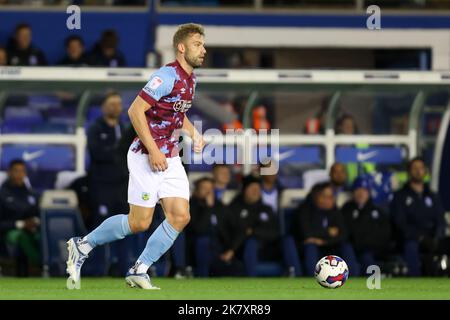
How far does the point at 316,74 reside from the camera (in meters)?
16.2

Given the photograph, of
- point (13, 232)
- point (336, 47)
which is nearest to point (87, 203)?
point (13, 232)

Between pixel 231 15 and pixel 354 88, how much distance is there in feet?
11.6

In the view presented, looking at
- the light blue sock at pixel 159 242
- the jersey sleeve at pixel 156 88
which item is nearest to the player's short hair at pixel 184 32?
the jersey sleeve at pixel 156 88

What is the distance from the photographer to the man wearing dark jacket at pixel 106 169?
50.7 ft

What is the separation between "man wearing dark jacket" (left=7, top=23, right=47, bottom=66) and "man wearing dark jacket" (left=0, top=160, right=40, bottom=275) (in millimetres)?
2066

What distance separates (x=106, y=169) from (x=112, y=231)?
426cm

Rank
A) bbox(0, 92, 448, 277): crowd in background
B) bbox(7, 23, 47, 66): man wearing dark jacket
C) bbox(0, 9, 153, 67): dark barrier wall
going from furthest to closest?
bbox(0, 9, 153, 67): dark barrier wall < bbox(7, 23, 47, 66): man wearing dark jacket < bbox(0, 92, 448, 277): crowd in background

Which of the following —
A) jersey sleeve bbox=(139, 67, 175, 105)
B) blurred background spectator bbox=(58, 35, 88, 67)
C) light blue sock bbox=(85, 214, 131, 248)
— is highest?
blurred background spectator bbox=(58, 35, 88, 67)

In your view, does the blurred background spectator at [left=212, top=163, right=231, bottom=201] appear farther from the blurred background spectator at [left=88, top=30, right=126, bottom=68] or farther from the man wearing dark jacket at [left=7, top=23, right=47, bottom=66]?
the man wearing dark jacket at [left=7, top=23, right=47, bottom=66]

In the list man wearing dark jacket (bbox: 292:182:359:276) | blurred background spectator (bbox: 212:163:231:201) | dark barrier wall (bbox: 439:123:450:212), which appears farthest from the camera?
dark barrier wall (bbox: 439:123:450:212)

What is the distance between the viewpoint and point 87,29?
750 inches

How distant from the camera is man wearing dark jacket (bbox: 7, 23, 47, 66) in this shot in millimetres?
17656

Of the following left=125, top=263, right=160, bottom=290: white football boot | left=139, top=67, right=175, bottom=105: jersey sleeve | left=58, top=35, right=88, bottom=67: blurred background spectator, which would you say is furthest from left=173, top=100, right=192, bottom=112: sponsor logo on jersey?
left=58, top=35, right=88, bottom=67: blurred background spectator
